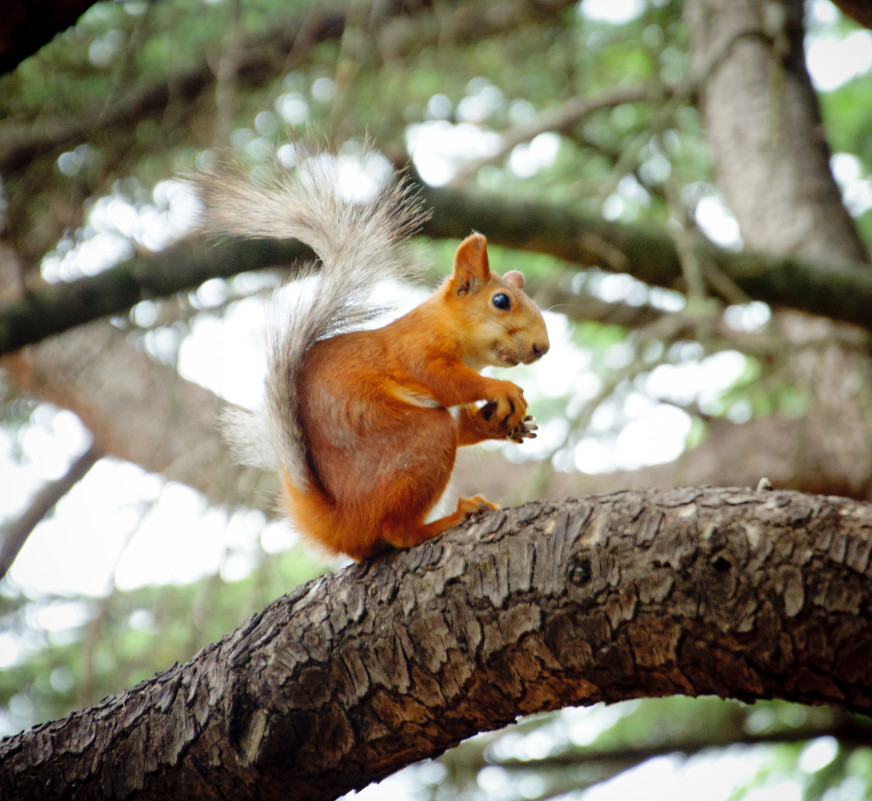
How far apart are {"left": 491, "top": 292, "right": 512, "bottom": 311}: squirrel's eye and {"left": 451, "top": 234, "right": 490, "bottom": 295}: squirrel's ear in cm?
7

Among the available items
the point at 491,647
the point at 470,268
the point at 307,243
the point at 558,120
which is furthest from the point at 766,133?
the point at 491,647

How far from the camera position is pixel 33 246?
2.69m

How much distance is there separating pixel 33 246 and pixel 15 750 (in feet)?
5.56

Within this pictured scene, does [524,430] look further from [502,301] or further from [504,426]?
[502,301]

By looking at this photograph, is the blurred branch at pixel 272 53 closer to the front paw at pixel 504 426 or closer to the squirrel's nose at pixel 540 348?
the squirrel's nose at pixel 540 348

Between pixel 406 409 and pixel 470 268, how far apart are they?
14.6 inches

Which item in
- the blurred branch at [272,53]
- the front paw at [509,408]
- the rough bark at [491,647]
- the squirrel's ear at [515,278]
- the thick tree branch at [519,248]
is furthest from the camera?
the blurred branch at [272,53]

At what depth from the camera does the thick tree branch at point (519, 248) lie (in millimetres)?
2178

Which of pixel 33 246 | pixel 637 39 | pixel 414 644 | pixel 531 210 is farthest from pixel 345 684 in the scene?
pixel 637 39

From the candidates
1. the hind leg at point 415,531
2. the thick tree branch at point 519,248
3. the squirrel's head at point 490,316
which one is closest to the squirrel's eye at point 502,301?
the squirrel's head at point 490,316

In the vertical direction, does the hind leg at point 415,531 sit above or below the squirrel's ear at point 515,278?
below

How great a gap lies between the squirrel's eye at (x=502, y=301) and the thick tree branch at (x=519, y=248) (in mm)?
737

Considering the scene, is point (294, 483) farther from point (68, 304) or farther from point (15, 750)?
point (68, 304)

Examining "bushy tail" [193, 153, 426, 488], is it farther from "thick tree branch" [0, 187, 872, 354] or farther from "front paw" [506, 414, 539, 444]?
"thick tree branch" [0, 187, 872, 354]
